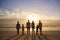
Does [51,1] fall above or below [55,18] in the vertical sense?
above

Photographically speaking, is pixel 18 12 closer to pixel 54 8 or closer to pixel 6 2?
pixel 6 2

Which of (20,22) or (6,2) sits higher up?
(6,2)

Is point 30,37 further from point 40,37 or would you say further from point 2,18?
point 2,18

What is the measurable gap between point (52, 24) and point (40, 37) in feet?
1.61

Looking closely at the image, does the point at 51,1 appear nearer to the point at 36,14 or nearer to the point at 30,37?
the point at 36,14

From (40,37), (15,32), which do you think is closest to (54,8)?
(40,37)

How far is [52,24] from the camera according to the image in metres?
4.87

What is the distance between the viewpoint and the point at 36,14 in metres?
4.79

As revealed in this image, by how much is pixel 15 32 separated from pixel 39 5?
87 centimetres

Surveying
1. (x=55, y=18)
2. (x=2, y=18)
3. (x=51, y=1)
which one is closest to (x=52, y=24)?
(x=55, y=18)

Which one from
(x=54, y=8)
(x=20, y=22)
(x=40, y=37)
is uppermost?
(x=54, y=8)

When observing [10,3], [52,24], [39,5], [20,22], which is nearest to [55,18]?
[52,24]

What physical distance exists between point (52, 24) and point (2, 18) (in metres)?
1.21

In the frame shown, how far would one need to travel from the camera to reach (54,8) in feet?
15.9
